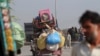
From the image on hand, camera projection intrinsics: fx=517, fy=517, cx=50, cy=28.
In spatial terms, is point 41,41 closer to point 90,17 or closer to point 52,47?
point 52,47

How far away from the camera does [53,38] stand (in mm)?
12750

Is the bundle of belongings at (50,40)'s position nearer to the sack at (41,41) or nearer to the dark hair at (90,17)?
the sack at (41,41)

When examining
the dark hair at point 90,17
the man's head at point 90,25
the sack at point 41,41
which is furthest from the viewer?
the sack at point 41,41

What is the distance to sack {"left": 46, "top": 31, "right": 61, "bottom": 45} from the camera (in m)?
12.8

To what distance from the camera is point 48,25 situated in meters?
14.0

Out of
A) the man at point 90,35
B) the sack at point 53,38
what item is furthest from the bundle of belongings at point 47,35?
the man at point 90,35

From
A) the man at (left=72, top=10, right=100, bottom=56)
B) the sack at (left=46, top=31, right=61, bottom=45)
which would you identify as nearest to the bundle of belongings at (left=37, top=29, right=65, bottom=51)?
the sack at (left=46, top=31, right=61, bottom=45)

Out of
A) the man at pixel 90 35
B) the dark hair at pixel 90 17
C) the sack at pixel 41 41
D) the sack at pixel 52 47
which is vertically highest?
the dark hair at pixel 90 17

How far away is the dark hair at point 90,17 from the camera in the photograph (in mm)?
6195

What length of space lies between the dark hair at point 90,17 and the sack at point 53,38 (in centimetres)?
651

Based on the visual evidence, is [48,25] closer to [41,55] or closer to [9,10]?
[41,55]

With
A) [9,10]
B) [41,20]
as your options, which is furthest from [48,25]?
[9,10]

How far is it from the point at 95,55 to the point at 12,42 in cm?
102

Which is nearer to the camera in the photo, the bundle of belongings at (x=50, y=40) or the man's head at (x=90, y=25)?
the man's head at (x=90, y=25)
